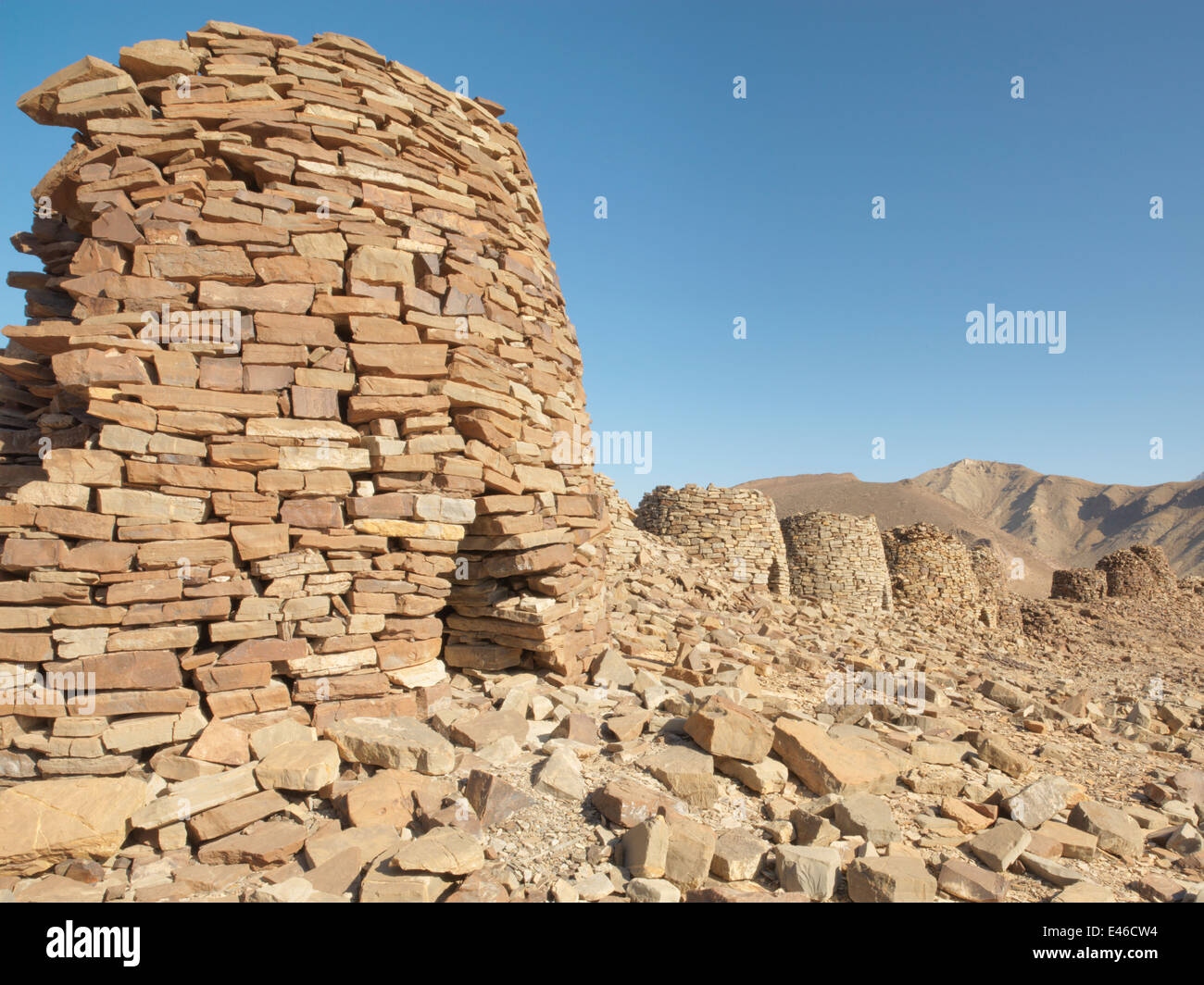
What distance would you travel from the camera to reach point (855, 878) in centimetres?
298

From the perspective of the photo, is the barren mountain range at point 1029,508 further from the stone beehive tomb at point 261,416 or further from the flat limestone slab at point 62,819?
the flat limestone slab at point 62,819

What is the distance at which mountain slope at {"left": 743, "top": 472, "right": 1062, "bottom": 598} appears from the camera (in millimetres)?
43656

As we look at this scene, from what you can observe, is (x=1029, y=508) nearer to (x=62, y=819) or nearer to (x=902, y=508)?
(x=902, y=508)

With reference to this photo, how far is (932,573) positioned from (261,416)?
63.2 feet

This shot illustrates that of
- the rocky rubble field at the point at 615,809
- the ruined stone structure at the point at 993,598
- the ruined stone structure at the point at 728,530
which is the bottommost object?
the ruined stone structure at the point at 993,598

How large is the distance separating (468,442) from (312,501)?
45.5 inches

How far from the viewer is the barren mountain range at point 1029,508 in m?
46.2

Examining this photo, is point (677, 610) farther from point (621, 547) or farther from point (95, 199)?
point (95, 199)

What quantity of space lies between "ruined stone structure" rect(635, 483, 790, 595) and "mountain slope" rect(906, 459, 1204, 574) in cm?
4946

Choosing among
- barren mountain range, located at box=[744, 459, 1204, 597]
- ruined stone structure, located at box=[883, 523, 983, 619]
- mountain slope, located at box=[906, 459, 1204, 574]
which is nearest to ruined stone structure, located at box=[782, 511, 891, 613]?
ruined stone structure, located at box=[883, 523, 983, 619]

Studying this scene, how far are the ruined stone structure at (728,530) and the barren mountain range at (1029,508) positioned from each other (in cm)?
2739

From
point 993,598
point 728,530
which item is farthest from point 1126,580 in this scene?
point 728,530

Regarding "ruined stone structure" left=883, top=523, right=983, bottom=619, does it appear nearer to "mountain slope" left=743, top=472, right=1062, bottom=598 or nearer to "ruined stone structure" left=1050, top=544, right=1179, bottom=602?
"ruined stone structure" left=1050, top=544, right=1179, bottom=602

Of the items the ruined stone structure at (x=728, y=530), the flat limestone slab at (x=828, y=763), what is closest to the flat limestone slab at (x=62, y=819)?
the flat limestone slab at (x=828, y=763)
